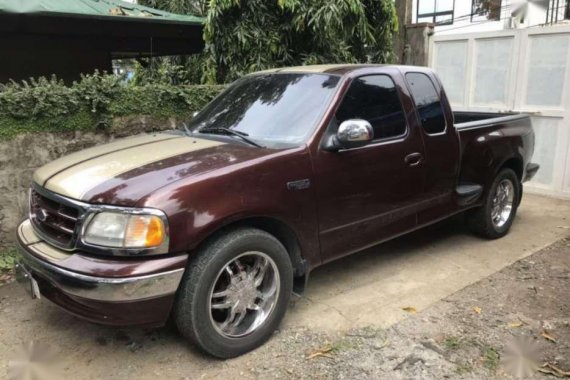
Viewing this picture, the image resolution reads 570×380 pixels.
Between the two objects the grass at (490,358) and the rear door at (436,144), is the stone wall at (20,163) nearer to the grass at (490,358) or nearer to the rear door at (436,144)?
the rear door at (436,144)

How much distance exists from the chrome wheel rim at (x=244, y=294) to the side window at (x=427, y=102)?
2070mm

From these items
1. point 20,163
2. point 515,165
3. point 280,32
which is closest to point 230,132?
point 20,163

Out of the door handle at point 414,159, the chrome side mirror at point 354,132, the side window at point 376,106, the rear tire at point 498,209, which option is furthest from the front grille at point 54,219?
the rear tire at point 498,209

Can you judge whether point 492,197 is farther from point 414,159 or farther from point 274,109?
point 274,109

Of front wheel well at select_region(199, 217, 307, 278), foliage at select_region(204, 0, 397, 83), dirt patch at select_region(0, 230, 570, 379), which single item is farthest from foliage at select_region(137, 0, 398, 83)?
dirt patch at select_region(0, 230, 570, 379)

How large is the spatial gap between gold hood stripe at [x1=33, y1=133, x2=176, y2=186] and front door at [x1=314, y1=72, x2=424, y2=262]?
4.44 feet

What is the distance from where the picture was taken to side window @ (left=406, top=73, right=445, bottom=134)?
15.0 ft

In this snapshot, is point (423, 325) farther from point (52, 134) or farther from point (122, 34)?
point (122, 34)

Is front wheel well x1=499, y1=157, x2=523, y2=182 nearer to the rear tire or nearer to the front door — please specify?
the rear tire

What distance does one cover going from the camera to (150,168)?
3.22 metres

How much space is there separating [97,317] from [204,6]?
22.8ft

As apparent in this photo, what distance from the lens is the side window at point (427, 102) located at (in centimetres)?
457

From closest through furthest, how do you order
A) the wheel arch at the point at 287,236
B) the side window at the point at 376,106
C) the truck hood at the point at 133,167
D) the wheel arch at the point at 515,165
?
the truck hood at the point at 133,167, the wheel arch at the point at 287,236, the side window at the point at 376,106, the wheel arch at the point at 515,165

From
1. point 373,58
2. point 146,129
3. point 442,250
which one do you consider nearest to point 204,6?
point 373,58
